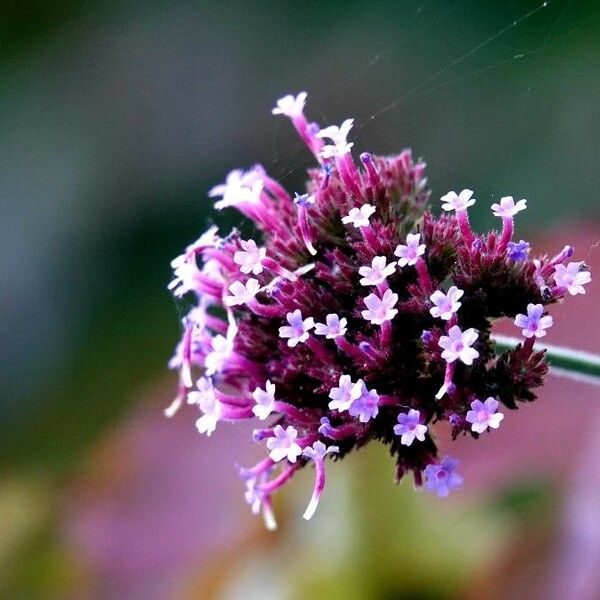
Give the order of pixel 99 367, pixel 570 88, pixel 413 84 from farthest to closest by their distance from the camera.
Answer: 1. pixel 99 367
2. pixel 413 84
3. pixel 570 88

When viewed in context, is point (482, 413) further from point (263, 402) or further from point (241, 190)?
point (241, 190)

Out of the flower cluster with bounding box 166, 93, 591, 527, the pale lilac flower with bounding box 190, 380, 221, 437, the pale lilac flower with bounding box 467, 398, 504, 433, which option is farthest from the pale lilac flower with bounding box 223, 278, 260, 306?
the pale lilac flower with bounding box 467, 398, 504, 433

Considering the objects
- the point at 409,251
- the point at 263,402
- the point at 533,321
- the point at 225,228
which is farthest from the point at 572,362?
the point at 225,228

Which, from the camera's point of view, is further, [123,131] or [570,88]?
[123,131]

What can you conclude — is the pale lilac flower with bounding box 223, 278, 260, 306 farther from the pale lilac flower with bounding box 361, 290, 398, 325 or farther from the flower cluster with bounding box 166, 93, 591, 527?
the pale lilac flower with bounding box 361, 290, 398, 325

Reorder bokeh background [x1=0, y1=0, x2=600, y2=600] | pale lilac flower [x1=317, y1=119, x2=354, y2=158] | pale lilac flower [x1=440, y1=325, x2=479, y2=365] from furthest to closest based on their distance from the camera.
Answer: bokeh background [x1=0, y1=0, x2=600, y2=600], pale lilac flower [x1=317, y1=119, x2=354, y2=158], pale lilac flower [x1=440, y1=325, x2=479, y2=365]

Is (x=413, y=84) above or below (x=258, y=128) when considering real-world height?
below

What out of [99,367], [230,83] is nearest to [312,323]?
[99,367]

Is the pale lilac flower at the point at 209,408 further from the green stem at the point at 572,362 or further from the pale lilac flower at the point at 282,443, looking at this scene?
the green stem at the point at 572,362

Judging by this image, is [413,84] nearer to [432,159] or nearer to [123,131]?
[432,159]
